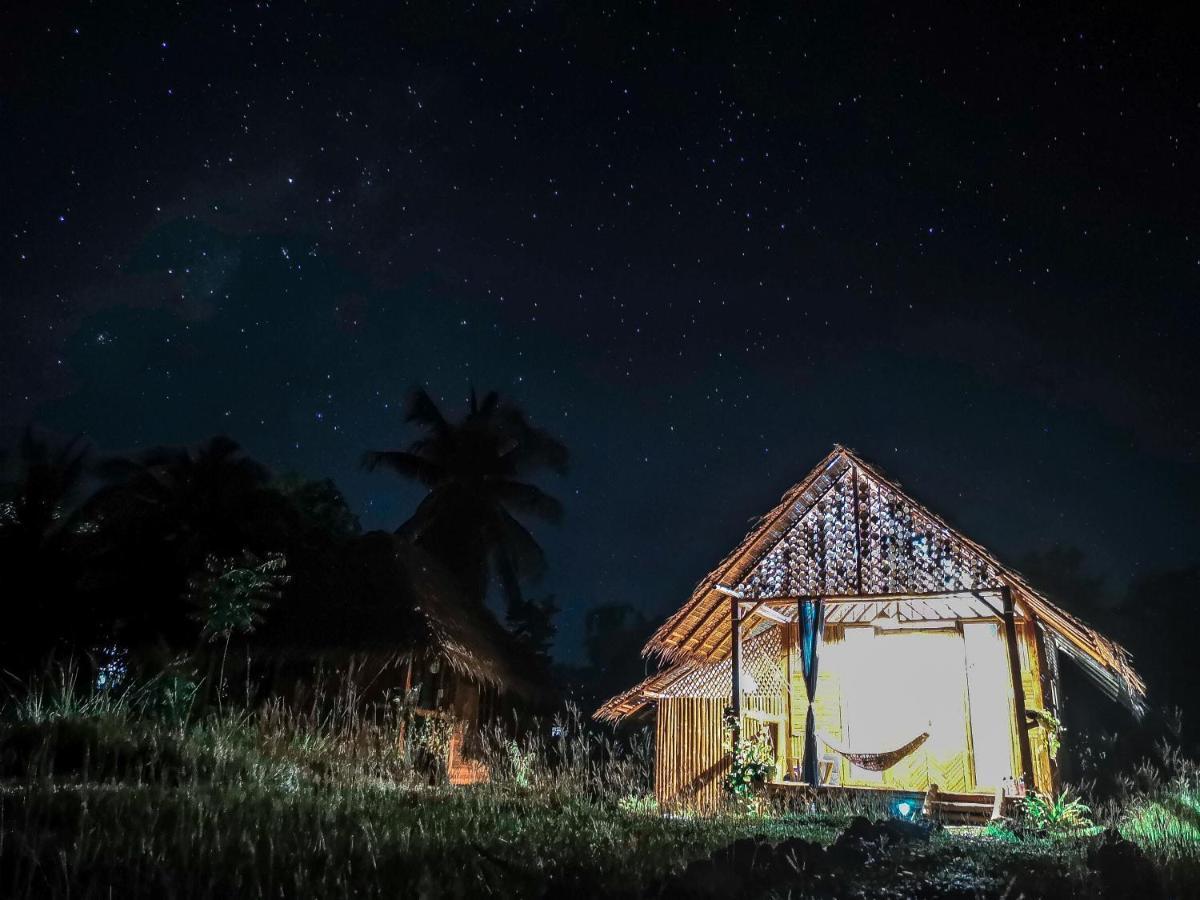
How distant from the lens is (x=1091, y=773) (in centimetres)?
1920

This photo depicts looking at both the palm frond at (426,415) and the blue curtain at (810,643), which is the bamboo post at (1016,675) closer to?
the blue curtain at (810,643)

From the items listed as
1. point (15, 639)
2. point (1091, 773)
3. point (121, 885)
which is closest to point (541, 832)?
point (121, 885)

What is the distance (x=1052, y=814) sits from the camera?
7.35 metres

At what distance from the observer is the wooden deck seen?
838 centimetres

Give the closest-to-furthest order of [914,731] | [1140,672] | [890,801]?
[890,801] → [914,731] → [1140,672]

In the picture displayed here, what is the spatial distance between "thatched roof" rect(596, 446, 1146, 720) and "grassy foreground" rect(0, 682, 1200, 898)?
102 inches

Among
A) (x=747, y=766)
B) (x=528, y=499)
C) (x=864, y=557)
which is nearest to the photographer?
(x=747, y=766)

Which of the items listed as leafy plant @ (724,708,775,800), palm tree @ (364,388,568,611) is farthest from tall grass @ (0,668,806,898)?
palm tree @ (364,388,568,611)

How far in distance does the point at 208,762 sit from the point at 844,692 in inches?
341

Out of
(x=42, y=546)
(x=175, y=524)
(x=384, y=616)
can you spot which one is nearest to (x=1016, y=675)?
(x=384, y=616)

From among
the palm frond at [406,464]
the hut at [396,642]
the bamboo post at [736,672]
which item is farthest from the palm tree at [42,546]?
the bamboo post at [736,672]

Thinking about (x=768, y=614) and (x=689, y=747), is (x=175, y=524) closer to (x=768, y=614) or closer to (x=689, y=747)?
(x=689, y=747)

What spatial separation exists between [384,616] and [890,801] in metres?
7.75

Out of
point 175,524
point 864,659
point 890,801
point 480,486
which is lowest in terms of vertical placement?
point 890,801
